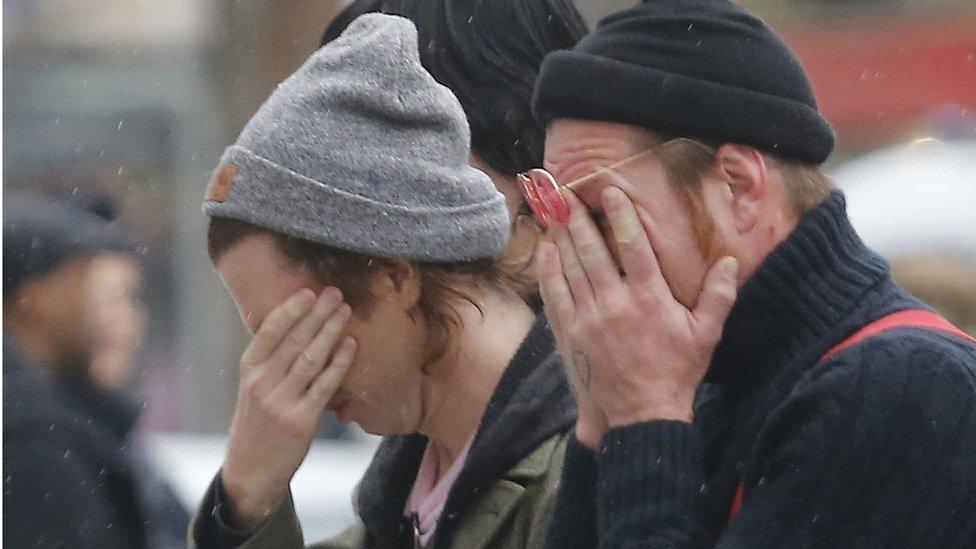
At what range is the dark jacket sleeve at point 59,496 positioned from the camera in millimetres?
3791

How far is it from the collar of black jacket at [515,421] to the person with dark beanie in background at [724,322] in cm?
30

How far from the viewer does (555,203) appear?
231cm

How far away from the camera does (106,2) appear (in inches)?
465

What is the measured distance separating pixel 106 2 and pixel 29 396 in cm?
828

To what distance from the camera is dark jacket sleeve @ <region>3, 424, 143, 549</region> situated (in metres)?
3.79

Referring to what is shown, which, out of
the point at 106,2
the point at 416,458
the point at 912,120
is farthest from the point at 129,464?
the point at 912,120

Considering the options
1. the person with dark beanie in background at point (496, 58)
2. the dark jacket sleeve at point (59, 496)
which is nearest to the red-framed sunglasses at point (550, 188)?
the person with dark beanie in background at point (496, 58)

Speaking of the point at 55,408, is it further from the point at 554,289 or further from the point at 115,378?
the point at 554,289

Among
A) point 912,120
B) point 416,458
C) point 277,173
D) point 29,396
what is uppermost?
point 277,173

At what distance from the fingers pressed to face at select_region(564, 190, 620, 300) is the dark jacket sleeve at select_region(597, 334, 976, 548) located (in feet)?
1.09

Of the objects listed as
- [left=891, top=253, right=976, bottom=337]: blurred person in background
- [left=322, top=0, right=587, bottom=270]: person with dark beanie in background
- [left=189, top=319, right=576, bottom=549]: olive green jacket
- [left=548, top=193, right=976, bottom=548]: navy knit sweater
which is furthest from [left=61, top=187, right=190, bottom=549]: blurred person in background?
[left=548, top=193, right=976, bottom=548]: navy knit sweater

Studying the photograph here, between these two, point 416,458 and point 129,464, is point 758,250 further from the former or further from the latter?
point 129,464

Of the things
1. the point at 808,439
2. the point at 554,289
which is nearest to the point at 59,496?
the point at 554,289

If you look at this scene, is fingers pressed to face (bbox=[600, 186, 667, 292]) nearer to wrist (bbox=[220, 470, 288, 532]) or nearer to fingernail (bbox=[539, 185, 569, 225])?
fingernail (bbox=[539, 185, 569, 225])
